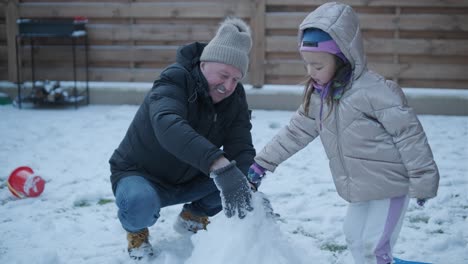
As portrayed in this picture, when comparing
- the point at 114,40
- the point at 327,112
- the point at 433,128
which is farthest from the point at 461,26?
the point at 327,112

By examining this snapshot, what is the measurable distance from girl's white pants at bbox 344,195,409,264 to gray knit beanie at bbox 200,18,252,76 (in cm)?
82

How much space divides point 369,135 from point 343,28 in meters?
0.43

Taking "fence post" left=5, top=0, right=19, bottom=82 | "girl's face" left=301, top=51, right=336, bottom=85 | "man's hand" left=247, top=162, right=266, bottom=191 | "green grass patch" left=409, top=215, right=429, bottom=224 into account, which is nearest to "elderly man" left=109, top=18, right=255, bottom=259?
"man's hand" left=247, top=162, right=266, bottom=191

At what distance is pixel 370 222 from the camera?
2324 mm

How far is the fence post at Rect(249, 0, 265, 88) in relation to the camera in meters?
7.04

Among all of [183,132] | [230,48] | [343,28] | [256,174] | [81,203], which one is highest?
[343,28]

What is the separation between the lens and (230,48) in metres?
2.55

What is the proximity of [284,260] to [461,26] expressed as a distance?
541 cm

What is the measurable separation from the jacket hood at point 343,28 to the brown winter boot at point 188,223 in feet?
4.29

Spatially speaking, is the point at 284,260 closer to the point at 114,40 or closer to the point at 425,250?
the point at 425,250

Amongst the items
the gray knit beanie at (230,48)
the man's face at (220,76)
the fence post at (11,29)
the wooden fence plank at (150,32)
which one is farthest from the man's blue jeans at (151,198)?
the fence post at (11,29)

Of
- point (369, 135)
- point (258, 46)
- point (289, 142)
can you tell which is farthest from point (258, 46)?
point (369, 135)

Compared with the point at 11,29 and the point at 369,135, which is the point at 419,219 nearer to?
the point at 369,135

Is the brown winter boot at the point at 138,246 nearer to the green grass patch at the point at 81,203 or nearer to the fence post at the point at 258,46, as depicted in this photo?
the green grass patch at the point at 81,203
